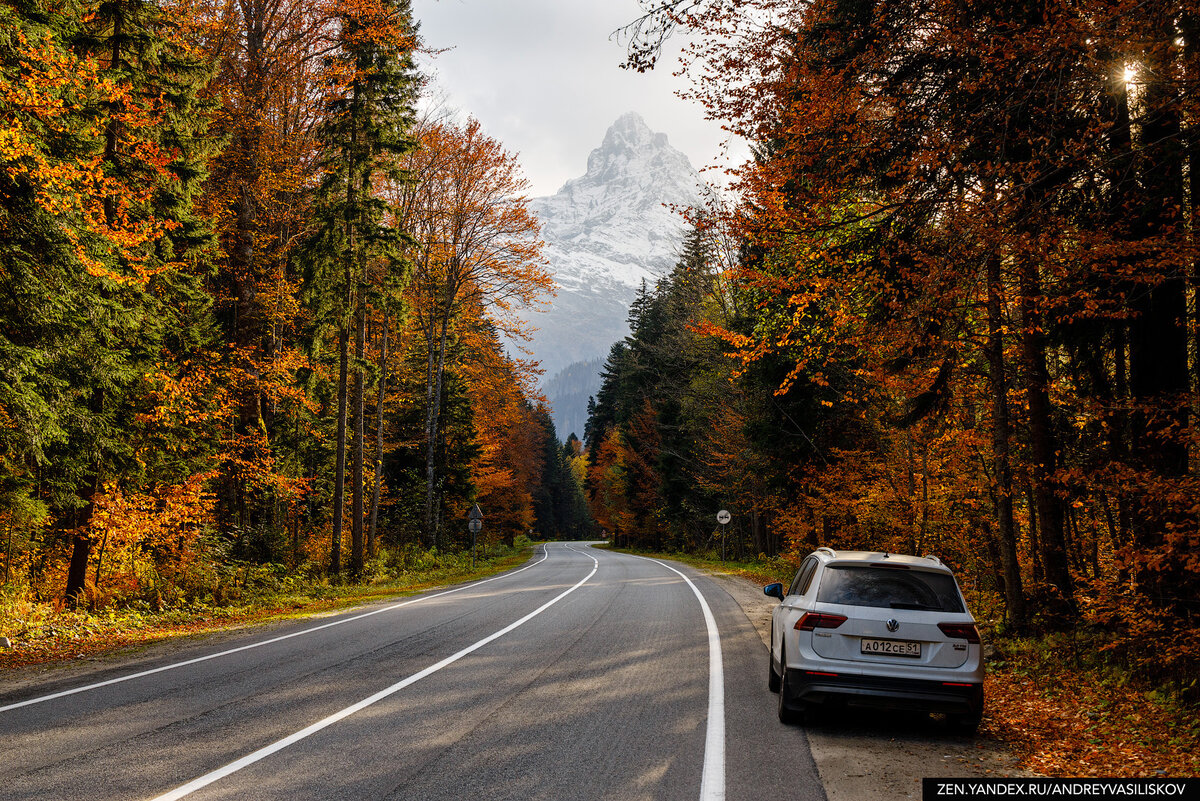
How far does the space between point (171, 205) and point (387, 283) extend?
7.09m

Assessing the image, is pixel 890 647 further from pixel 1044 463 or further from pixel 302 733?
pixel 1044 463

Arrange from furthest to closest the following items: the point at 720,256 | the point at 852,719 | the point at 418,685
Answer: the point at 720,256
the point at 418,685
the point at 852,719

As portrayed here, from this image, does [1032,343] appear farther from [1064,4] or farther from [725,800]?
[725,800]

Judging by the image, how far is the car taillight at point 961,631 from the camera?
6.09 metres

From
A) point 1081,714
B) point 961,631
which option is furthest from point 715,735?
point 1081,714

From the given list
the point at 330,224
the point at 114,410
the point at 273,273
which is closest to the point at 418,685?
the point at 114,410

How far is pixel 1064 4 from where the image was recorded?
6094 millimetres

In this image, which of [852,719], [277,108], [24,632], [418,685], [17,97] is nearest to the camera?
[852,719]

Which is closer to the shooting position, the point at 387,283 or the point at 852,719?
the point at 852,719

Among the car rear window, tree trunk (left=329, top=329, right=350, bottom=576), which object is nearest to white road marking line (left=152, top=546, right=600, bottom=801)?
the car rear window

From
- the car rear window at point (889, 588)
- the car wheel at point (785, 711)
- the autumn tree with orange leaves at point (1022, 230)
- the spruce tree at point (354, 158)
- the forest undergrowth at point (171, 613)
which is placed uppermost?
the spruce tree at point (354, 158)

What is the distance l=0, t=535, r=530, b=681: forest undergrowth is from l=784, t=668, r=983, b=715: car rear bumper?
9.77m

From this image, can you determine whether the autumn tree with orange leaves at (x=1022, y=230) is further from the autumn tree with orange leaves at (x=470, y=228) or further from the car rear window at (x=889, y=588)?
the autumn tree with orange leaves at (x=470, y=228)

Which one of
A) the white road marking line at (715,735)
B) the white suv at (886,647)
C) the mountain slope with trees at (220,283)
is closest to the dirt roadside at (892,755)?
the white suv at (886,647)
